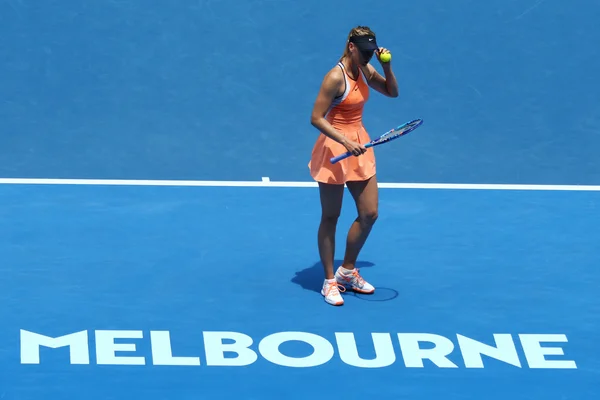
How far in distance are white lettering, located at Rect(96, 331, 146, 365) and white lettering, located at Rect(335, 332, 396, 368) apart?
4.37 ft

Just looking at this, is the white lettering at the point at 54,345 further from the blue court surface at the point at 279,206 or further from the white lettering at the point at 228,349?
the white lettering at the point at 228,349

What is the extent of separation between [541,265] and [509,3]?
372cm

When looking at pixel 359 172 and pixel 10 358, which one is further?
pixel 359 172

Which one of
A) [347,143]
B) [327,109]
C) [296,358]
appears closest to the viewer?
[296,358]

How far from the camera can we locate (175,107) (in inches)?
485

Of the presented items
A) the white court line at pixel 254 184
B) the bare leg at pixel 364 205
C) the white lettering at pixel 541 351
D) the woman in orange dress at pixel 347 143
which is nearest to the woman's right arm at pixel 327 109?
the woman in orange dress at pixel 347 143

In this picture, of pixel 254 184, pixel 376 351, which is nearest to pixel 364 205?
pixel 376 351

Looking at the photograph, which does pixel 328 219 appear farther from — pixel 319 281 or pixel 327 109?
pixel 327 109

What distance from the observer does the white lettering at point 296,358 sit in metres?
7.70

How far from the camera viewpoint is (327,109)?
8352 mm

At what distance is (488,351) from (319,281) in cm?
176

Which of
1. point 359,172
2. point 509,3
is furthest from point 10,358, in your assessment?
point 509,3

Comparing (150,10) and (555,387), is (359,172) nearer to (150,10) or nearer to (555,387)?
(555,387)

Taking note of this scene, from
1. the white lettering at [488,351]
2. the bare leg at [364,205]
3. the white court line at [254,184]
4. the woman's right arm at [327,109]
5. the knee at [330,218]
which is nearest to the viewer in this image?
the white lettering at [488,351]
